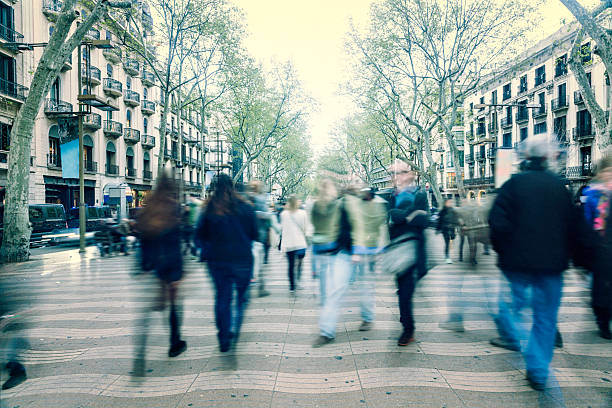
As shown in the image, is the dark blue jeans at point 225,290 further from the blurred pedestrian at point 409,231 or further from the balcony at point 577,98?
the balcony at point 577,98

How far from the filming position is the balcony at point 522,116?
40.5 metres

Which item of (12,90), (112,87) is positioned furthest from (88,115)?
(12,90)

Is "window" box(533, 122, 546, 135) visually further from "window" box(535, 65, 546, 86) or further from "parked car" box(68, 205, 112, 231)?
"parked car" box(68, 205, 112, 231)

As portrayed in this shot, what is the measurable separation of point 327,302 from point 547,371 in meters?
2.08

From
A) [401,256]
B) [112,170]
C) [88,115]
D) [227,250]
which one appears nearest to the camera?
[227,250]

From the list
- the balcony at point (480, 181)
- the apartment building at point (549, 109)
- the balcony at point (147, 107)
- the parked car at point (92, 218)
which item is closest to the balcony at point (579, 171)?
the apartment building at point (549, 109)

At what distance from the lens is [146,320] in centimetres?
396

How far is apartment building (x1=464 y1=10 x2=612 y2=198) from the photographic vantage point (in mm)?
30812

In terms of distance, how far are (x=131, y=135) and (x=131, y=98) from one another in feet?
11.0

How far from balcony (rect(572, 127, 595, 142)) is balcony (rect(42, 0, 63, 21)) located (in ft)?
123

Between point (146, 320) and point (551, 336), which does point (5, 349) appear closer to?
point (146, 320)

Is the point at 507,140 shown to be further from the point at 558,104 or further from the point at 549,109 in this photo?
the point at 558,104

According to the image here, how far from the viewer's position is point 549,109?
36625 mm

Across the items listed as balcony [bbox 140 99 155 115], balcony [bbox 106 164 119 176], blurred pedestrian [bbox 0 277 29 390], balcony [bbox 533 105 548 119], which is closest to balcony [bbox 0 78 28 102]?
balcony [bbox 106 164 119 176]
